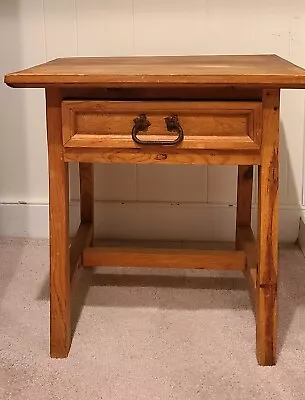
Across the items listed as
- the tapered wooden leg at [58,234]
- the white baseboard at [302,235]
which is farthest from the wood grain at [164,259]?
the white baseboard at [302,235]

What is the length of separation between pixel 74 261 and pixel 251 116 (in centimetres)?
52

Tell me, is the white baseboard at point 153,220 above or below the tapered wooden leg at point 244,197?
below

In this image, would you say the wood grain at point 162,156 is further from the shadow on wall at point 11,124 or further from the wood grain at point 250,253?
the shadow on wall at point 11,124

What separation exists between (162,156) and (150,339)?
1.25 ft

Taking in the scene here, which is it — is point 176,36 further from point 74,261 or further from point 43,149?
point 74,261

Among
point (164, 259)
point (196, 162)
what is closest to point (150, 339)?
point (164, 259)

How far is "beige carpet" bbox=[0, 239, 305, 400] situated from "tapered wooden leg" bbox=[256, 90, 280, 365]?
49 mm

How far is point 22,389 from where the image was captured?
41.5 inches

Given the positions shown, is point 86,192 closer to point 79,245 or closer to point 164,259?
point 79,245

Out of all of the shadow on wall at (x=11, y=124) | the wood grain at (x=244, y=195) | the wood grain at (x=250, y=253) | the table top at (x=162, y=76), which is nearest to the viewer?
the table top at (x=162, y=76)

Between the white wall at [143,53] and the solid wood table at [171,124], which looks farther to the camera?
the white wall at [143,53]

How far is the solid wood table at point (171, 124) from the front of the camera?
3.32 feet

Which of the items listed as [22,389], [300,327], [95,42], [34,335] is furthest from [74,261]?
[95,42]

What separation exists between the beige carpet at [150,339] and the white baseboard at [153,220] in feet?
0.65
